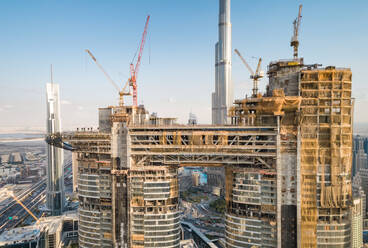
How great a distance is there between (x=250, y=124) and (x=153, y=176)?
35458 millimetres

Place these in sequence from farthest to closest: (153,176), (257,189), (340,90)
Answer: (153,176)
(257,189)
(340,90)

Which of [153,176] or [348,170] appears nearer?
[348,170]

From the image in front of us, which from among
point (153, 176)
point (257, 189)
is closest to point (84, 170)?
point (153, 176)

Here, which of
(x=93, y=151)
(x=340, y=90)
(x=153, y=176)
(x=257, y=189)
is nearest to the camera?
(x=340, y=90)

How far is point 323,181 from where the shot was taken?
73438mm

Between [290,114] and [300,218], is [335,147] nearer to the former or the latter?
[290,114]

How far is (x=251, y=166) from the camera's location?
7950 cm

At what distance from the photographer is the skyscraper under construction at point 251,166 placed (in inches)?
2889

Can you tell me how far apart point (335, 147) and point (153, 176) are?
181 feet

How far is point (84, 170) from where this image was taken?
304ft

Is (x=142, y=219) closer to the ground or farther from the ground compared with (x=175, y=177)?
closer to the ground

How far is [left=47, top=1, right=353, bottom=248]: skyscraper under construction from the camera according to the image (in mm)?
73375

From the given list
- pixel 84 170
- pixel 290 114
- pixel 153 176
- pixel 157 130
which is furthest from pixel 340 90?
pixel 84 170

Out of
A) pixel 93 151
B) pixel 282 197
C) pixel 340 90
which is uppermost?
pixel 340 90
